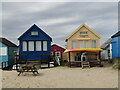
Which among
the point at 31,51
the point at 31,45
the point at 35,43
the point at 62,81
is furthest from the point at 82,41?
the point at 62,81

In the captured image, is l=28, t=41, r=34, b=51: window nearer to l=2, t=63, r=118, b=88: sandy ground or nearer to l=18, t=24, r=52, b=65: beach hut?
l=18, t=24, r=52, b=65: beach hut

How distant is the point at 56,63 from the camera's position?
22062 millimetres

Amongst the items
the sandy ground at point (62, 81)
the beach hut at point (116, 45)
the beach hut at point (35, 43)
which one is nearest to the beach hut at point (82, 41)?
the beach hut at point (116, 45)

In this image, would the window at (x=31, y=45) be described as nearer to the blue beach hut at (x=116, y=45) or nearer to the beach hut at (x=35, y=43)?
the beach hut at (x=35, y=43)

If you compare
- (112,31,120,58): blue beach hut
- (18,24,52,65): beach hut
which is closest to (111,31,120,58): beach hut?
(112,31,120,58): blue beach hut

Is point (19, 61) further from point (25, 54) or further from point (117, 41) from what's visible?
point (117, 41)

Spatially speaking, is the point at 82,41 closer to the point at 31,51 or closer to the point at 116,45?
the point at 116,45

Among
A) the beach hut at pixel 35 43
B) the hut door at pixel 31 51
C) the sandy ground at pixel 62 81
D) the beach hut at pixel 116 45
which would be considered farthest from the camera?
the beach hut at pixel 116 45

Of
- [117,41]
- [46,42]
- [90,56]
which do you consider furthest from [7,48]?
[117,41]

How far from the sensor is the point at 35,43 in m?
21.2

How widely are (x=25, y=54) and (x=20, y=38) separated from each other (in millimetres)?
2172

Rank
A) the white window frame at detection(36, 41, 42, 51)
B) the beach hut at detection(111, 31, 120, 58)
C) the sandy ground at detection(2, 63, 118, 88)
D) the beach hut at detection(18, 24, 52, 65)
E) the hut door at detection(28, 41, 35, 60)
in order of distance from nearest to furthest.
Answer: the sandy ground at detection(2, 63, 118, 88) < the hut door at detection(28, 41, 35, 60) < the beach hut at detection(18, 24, 52, 65) < the white window frame at detection(36, 41, 42, 51) < the beach hut at detection(111, 31, 120, 58)

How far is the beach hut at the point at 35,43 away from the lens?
21000mm

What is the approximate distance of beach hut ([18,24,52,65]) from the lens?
21000 mm
